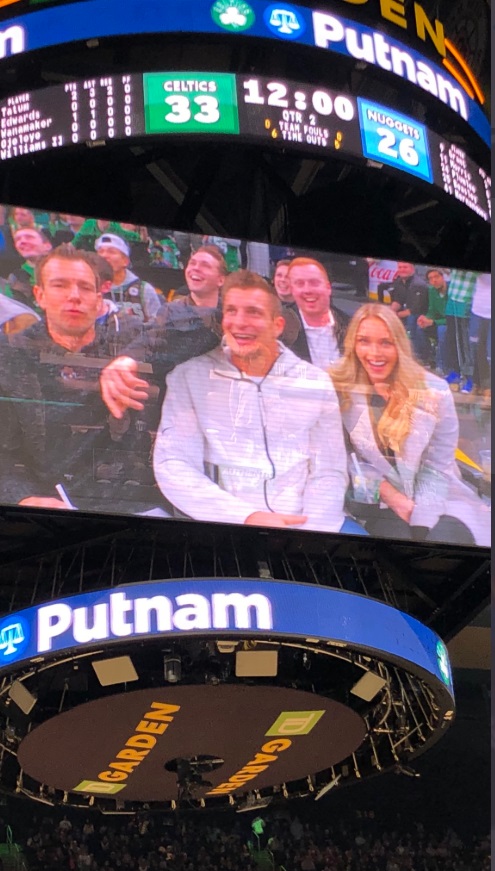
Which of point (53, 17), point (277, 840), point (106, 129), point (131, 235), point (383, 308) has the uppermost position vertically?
point (53, 17)

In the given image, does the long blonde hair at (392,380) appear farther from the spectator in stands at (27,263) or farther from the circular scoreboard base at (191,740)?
the spectator in stands at (27,263)

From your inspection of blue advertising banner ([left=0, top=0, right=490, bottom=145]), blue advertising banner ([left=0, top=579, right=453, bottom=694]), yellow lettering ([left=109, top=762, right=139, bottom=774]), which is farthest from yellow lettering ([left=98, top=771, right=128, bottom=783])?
blue advertising banner ([left=0, top=0, right=490, bottom=145])

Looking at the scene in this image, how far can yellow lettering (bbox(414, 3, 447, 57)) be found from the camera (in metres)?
18.2

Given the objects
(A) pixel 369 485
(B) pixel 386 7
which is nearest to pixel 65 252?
(A) pixel 369 485

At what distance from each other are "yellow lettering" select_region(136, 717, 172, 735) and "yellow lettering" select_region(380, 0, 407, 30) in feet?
32.4

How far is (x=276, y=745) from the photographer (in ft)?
53.7

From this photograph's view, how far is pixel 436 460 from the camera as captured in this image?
645 inches

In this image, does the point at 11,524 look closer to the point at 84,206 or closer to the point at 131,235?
the point at 131,235

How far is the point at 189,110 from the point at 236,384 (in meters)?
3.63

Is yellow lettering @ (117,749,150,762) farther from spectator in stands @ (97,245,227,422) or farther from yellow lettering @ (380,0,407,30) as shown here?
yellow lettering @ (380,0,407,30)

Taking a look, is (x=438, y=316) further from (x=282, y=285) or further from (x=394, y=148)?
(x=394, y=148)

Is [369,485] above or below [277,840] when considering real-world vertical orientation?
above

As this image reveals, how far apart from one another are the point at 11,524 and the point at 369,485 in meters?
4.43

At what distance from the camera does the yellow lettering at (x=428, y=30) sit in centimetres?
1819
